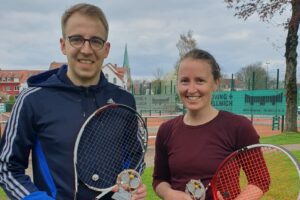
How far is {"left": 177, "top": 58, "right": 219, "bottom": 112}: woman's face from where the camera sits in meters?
2.62

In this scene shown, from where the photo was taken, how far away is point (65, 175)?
2.49 metres

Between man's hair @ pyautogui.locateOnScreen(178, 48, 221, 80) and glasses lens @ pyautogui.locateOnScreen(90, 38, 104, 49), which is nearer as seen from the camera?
glasses lens @ pyautogui.locateOnScreen(90, 38, 104, 49)

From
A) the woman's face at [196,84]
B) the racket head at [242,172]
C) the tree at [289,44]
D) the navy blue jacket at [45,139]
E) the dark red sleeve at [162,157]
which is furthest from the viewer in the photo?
the tree at [289,44]

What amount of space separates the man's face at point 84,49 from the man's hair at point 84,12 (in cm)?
2

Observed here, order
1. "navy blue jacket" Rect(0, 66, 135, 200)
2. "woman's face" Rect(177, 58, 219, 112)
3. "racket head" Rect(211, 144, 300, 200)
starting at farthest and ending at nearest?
"woman's face" Rect(177, 58, 219, 112), "racket head" Rect(211, 144, 300, 200), "navy blue jacket" Rect(0, 66, 135, 200)

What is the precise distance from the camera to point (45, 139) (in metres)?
2.48

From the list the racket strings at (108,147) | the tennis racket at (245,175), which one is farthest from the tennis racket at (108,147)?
the tennis racket at (245,175)

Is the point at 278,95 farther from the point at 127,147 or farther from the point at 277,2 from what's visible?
the point at 127,147

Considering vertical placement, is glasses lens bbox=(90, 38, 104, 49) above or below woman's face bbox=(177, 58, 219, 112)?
above

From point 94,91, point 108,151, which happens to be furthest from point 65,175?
point 94,91

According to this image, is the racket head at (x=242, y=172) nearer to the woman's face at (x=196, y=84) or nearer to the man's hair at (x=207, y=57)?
the woman's face at (x=196, y=84)

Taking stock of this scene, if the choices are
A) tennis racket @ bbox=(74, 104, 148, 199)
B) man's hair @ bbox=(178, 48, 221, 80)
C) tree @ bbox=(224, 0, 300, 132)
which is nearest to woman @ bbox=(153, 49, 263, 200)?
man's hair @ bbox=(178, 48, 221, 80)

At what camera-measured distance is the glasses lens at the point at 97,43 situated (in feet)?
8.34

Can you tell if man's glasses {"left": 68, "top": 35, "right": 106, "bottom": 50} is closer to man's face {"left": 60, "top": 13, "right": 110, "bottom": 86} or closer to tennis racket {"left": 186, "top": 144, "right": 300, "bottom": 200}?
man's face {"left": 60, "top": 13, "right": 110, "bottom": 86}
